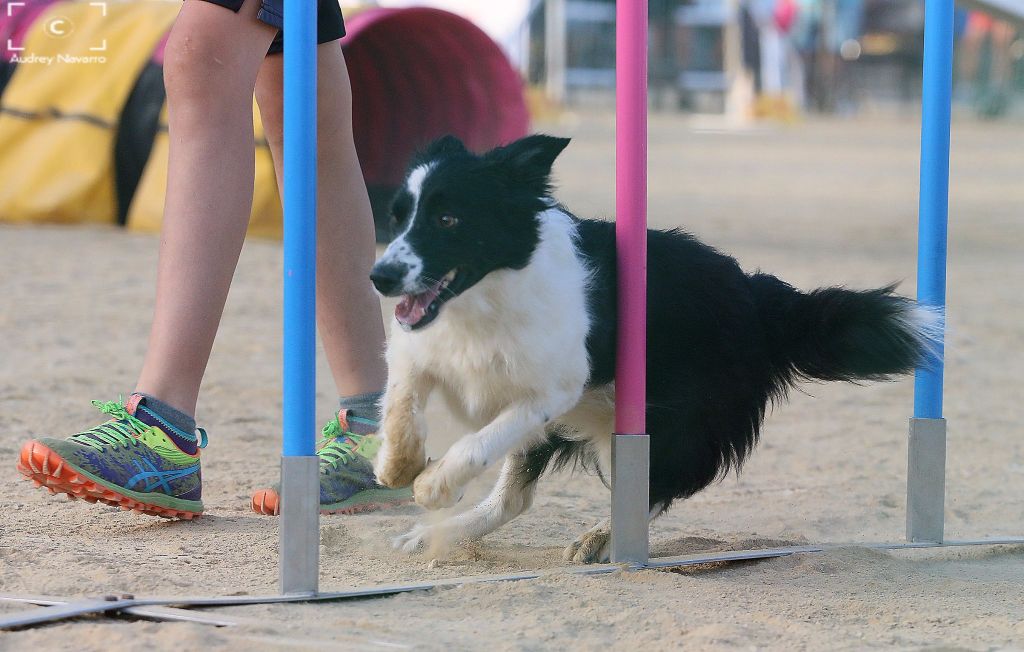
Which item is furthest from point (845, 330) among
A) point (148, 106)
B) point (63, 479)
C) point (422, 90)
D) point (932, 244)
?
point (422, 90)

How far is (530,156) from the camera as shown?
245 centimetres

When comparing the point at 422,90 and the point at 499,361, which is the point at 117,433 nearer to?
the point at 499,361

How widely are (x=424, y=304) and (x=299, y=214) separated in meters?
0.36

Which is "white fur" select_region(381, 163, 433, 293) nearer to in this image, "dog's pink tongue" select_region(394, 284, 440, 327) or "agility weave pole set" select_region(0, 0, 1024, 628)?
"dog's pink tongue" select_region(394, 284, 440, 327)

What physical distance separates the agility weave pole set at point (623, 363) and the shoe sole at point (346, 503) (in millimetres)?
645

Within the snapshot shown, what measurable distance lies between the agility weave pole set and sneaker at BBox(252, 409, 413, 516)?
25.2 inches

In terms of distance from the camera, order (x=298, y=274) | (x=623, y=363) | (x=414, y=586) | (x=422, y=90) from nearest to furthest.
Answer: (x=298, y=274) → (x=414, y=586) → (x=623, y=363) → (x=422, y=90)

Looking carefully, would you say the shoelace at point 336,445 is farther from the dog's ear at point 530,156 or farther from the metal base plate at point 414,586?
the dog's ear at point 530,156

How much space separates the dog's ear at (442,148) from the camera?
250cm

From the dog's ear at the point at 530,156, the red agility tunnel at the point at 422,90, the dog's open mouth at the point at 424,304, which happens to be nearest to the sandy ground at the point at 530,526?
the dog's open mouth at the point at 424,304

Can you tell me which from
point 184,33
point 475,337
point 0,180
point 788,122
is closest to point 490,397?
point 475,337

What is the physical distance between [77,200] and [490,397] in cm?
640

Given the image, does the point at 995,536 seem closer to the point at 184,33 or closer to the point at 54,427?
the point at 184,33

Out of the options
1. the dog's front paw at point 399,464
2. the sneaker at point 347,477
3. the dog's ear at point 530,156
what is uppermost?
the dog's ear at point 530,156
